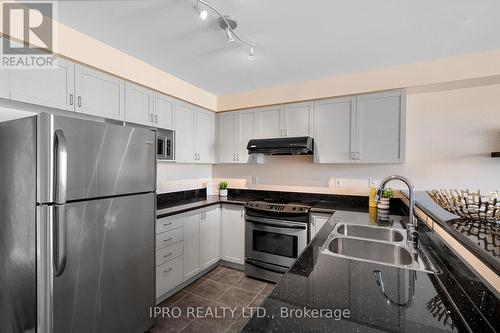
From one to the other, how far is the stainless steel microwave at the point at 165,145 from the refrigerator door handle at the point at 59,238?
1.21m

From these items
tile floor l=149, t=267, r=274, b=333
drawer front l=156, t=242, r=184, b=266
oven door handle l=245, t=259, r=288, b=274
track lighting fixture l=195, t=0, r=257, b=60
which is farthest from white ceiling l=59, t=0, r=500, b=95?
tile floor l=149, t=267, r=274, b=333

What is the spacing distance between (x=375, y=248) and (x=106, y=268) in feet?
5.78

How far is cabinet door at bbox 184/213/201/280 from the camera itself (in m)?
2.52

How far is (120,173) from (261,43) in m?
1.57

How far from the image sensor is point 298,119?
2938 millimetres

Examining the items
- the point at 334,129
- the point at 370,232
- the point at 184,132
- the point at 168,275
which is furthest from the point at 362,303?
the point at 184,132

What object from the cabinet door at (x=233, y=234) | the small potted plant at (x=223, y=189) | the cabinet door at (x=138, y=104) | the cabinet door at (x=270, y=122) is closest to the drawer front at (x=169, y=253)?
the cabinet door at (x=233, y=234)

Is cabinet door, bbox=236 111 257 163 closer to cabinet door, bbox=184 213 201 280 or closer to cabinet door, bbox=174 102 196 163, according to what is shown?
cabinet door, bbox=174 102 196 163

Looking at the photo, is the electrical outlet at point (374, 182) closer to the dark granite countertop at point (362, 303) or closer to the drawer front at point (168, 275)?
the dark granite countertop at point (362, 303)

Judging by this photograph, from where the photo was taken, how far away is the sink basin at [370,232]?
1636 mm

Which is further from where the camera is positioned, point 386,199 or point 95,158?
point 386,199

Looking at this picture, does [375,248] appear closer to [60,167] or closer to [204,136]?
[60,167]

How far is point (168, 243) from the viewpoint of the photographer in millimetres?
2285

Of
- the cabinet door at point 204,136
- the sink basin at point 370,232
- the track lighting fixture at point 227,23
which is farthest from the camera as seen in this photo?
the cabinet door at point 204,136
